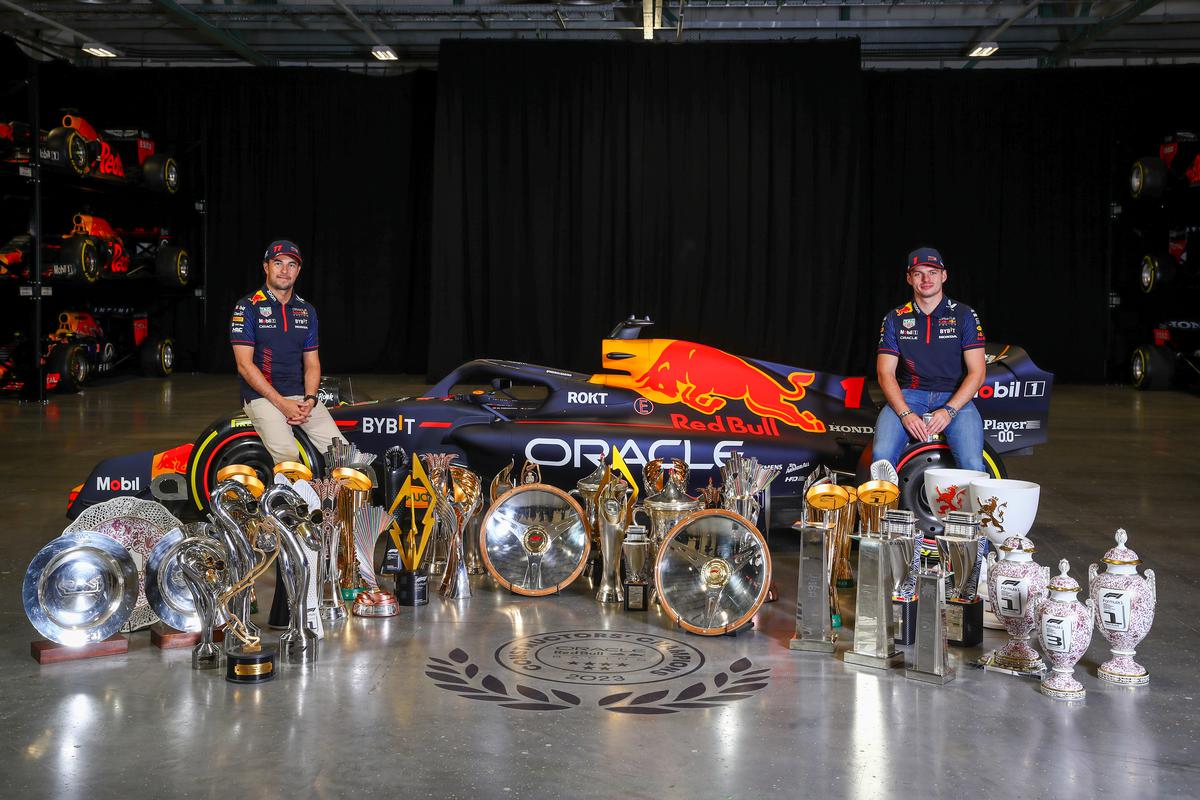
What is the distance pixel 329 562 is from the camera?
515 centimetres

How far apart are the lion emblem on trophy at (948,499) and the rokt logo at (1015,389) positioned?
1.68 m

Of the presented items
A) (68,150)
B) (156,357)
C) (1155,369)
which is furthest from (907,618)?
(156,357)

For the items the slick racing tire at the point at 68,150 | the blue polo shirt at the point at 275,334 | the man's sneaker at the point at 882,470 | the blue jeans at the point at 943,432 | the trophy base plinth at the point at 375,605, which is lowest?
the trophy base plinth at the point at 375,605

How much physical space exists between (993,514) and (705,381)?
88.5 inches

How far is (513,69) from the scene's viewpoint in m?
16.8

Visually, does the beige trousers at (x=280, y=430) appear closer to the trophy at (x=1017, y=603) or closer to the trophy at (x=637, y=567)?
the trophy at (x=637, y=567)

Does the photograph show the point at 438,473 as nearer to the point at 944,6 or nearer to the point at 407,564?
the point at 407,564

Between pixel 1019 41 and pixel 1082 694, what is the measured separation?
15185 mm

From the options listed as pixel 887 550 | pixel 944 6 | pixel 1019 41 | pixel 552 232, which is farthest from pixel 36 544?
pixel 1019 41

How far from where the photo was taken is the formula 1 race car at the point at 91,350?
46.9 ft

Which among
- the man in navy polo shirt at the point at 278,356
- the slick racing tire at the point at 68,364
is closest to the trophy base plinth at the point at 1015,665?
the man in navy polo shirt at the point at 278,356

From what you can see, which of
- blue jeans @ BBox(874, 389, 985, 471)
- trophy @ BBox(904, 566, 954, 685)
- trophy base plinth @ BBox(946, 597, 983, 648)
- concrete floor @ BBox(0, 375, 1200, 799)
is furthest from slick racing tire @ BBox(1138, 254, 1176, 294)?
trophy @ BBox(904, 566, 954, 685)

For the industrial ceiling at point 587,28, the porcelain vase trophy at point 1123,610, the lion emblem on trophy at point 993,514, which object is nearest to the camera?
the porcelain vase trophy at point 1123,610

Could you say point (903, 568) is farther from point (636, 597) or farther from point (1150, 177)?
point (1150, 177)
